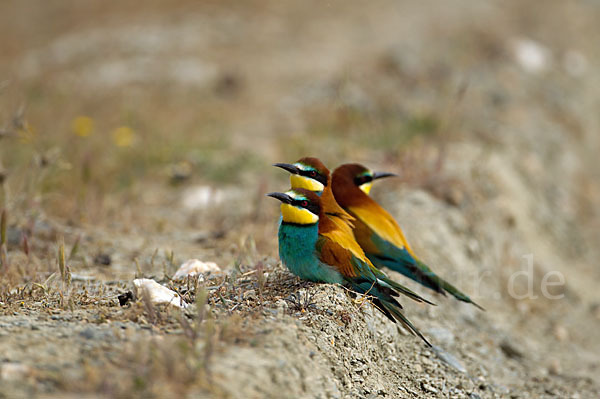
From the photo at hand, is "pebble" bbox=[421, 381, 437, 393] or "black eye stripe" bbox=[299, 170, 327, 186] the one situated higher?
"black eye stripe" bbox=[299, 170, 327, 186]

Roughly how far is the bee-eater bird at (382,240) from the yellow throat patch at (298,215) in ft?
1.97

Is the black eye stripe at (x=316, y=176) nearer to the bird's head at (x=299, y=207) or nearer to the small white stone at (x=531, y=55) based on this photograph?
the bird's head at (x=299, y=207)

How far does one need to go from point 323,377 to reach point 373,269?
61 centimetres

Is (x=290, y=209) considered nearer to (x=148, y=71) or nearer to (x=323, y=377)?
(x=323, y=377)

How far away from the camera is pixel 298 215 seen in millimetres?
2496

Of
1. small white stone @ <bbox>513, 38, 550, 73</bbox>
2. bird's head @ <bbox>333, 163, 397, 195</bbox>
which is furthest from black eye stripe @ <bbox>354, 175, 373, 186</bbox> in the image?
small white stone @ <bbox>513, 38, 550, 73</bbox>

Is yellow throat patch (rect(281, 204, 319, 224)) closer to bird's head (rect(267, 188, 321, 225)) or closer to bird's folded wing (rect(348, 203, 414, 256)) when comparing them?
bird's head (rect(267, 188, 321, 225))

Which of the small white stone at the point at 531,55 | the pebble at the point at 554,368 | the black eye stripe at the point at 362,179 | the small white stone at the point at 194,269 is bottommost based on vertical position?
the pebble at the point at 554,368

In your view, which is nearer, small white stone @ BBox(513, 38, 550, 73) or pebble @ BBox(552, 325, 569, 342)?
pebble @ BBox(552, 325, 569, 342)

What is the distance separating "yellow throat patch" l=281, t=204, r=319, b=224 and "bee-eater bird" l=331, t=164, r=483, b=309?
23.6 inches

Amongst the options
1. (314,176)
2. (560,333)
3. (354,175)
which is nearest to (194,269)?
(314,176)

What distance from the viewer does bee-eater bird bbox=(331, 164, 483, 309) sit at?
3.06m

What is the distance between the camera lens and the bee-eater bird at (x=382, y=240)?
10.0 ft

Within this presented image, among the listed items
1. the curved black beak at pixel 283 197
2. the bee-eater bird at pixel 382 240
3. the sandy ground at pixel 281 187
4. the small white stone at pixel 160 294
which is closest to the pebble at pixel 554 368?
the sandy ground at pixel 281 187
